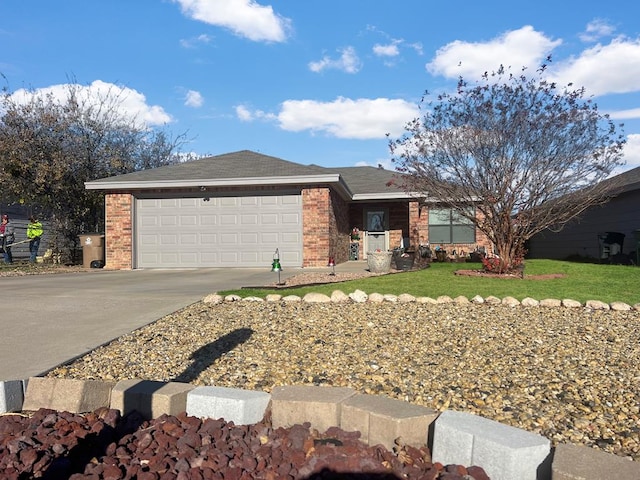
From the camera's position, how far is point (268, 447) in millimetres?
2607

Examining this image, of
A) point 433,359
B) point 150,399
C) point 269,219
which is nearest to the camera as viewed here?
point 150,399

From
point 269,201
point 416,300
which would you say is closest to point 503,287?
point 416,300

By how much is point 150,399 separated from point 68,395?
1.85ft

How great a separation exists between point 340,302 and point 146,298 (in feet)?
9.92

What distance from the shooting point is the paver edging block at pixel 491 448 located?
7.10 ft

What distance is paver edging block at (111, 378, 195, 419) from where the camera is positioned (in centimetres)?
296

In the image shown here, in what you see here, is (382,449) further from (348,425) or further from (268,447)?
(268,447)

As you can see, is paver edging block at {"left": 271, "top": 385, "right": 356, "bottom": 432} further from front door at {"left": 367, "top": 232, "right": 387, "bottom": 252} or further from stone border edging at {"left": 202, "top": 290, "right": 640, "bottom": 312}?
front door at {"left": 367, "top": 232, "right": 387, "bottom": 252}

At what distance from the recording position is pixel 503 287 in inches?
348

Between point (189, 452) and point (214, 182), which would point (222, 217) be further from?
point (189, 452)

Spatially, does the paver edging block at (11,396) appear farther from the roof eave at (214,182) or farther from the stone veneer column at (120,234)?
the stone veneer column at (120,234)

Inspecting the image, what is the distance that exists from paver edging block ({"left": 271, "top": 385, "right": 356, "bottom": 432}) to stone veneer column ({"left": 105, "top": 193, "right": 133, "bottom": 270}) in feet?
44.8

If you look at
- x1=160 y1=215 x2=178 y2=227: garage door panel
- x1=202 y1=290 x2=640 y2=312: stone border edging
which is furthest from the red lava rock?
x1=160 y1=215 x2=178 y2=227: garage door panel

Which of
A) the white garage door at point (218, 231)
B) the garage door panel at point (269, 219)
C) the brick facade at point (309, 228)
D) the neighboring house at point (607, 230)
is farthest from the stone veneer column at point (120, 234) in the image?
the neighboring house at point (607, 230)
